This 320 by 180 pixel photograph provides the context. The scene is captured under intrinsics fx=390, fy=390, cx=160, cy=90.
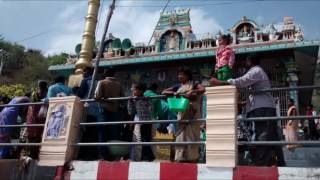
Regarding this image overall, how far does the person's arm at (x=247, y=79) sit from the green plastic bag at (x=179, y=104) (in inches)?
26.9

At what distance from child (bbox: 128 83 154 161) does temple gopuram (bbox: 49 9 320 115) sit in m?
8.62

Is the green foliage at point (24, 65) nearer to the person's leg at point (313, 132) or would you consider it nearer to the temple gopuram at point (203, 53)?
the temple gopuram at point (203, 53)

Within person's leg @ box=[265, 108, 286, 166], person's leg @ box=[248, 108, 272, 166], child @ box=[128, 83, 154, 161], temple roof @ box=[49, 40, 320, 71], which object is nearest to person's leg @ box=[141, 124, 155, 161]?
child @ box=[128, 83, 154, 161]

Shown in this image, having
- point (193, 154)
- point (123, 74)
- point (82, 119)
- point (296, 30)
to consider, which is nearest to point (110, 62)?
point (123, 74)

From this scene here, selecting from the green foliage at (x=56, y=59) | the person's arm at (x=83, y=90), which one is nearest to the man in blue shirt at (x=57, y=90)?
the person's arm at (x=83, y=90)

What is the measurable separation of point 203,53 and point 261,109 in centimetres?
1051

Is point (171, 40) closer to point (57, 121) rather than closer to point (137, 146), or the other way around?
point (137, 146)

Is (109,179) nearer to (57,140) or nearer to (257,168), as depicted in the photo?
(57,140)

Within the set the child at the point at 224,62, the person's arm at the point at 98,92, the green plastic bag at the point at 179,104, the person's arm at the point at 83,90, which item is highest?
the child at the point at 224,62

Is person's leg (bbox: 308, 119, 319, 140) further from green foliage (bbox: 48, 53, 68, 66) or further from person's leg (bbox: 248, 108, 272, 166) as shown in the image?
green foliage (bbox: 48, 53, 68, 66)

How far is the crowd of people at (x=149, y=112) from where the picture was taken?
5125 mm

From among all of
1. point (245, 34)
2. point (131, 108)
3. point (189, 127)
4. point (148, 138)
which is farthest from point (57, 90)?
point (245, 34)

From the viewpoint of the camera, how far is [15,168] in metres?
6.09

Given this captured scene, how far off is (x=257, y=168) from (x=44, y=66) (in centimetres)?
5293
